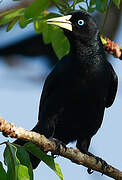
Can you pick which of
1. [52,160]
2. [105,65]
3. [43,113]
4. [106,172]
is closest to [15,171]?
[52,160]

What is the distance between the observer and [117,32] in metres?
6.76

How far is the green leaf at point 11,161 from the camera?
2.87 m

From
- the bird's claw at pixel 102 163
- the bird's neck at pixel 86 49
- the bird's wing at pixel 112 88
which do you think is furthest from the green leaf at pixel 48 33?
the bird's claw at pixel 102 163

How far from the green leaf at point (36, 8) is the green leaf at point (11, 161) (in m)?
1.58

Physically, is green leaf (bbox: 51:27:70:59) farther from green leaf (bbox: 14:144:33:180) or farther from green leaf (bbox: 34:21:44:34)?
green leaf (bbox: 14:144:33:180)

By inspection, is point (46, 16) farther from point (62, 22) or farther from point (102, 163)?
point (102, 163)

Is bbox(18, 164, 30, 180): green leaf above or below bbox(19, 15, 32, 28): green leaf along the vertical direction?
below

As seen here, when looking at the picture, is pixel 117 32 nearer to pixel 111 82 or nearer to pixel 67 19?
pixel 111 82

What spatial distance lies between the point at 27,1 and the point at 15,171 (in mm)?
4284

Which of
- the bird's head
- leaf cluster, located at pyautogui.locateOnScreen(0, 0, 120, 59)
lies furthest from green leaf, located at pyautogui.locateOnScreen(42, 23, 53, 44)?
the bird's head

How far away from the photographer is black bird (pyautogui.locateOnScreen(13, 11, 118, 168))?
199 inches

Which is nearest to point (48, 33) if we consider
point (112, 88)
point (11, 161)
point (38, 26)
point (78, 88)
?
point (38, 26)

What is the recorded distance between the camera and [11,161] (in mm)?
2939

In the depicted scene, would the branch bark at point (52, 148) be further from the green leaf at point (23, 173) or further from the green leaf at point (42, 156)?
the green leaf at point (23, 173)
